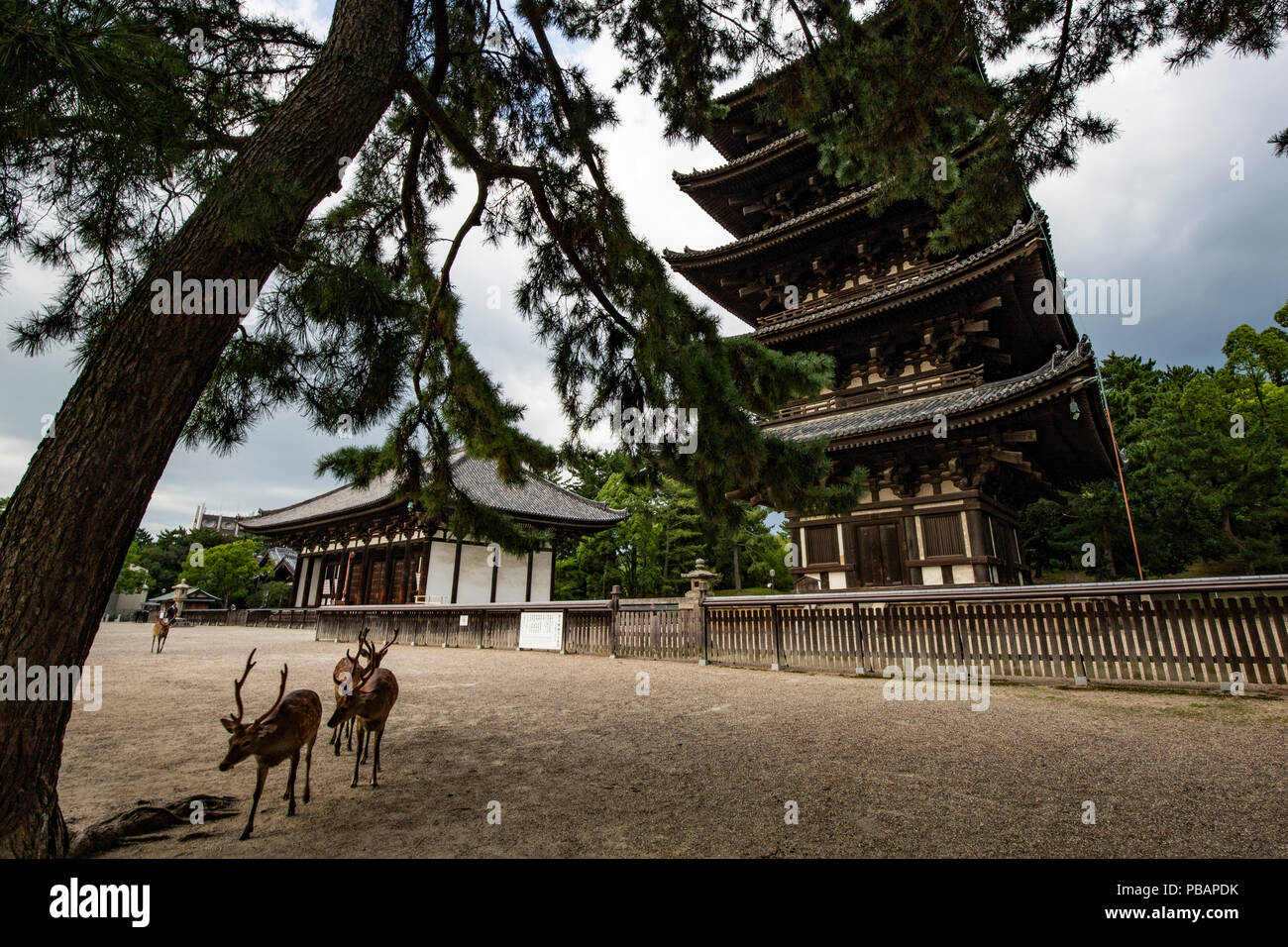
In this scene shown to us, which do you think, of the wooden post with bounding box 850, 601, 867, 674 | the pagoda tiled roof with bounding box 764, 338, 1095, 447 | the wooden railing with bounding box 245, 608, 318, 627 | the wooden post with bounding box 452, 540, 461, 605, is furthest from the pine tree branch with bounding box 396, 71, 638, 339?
the wooden railing with bounding box 245, 608, 318, 627

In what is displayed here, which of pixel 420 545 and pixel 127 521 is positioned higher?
pixel 420 545

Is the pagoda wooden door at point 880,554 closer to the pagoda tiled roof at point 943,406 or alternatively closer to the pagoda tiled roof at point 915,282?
the pagoda tiled roof at point 943,406

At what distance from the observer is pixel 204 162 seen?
2447 mm

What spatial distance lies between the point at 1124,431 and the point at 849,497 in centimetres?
3069

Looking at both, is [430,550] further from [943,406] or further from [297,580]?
[943,406]

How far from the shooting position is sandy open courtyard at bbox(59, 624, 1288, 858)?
2.37 metres

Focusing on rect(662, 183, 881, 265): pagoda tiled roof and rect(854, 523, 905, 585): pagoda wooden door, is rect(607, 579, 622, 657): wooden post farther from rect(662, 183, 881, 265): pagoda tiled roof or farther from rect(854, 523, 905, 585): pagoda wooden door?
rect(662, 183, 881, 265): pagoda tiled roof

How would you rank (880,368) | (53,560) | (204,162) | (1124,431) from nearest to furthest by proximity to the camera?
(53,560) → (204,162) → (880,368) → (1124,431)

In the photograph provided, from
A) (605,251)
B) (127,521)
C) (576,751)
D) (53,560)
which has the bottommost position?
(576,751)

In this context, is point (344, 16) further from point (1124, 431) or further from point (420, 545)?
point (1124, 431)

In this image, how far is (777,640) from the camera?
848 cm

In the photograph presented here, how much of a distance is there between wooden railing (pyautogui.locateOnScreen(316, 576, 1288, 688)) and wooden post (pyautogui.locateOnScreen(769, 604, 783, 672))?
16 millimetres

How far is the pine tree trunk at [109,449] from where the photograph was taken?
1.94 m

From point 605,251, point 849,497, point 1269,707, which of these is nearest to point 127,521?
point 605,251
